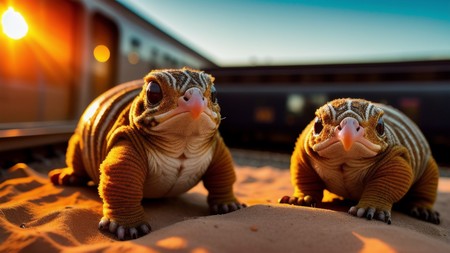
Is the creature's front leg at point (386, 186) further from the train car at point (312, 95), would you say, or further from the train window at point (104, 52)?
the train window at point (104, 52)

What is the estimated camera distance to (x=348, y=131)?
2178 millimetres

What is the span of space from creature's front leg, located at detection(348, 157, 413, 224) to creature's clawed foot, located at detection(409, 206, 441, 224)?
48 centimetres

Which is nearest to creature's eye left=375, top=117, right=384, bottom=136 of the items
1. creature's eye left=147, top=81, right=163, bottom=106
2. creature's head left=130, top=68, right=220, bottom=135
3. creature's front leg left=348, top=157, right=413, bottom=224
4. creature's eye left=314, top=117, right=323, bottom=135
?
creature's front leg left=348, top=157, right=413, bottom=224

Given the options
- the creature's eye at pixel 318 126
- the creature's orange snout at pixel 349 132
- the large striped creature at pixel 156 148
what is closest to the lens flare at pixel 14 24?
the large striped creature at pixel 156 148

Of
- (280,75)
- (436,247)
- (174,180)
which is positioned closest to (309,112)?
(280,75)

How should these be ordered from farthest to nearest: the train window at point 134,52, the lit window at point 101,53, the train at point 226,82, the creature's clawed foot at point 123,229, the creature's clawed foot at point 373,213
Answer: the train window at point 134,52 → the lit window at point 101,53 → the train at point 226,82 → the creature's clawed foot at point 373,213 → the creature's clawed foot at point 123,229

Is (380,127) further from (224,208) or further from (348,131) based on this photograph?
(224,208)

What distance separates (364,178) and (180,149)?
131 centimetres

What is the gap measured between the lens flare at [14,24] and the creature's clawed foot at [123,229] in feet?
19.2

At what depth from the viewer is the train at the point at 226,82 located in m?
7.24

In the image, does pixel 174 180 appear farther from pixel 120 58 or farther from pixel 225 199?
pixel 120 58

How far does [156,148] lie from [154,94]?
0.37m

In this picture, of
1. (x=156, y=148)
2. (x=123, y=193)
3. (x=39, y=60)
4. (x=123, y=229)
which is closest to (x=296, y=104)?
(x=39, y=60)

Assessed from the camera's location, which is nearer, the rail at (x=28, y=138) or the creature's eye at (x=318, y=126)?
the creature's eye at (x=318, y=126)
